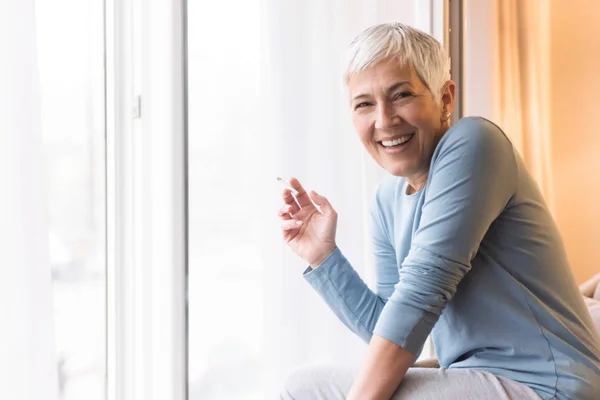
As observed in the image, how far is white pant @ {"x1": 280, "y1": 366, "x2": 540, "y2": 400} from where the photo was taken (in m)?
1.07

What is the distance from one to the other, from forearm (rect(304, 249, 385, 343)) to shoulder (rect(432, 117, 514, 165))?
31cm

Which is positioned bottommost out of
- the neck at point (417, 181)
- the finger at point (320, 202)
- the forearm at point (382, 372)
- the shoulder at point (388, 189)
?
the forearm at point (382, 372)

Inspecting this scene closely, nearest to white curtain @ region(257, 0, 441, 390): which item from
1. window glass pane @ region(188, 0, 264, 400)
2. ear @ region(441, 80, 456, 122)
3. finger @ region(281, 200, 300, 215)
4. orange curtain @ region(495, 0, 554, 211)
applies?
window glass pane @ region(188, 0, 264, 400)

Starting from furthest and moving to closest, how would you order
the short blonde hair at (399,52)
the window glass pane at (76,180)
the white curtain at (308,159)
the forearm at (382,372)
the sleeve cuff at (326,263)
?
the white curtain at (308,159), the window glass pane at (76,180), the sleeve cuff at (326,263), the short blonde hair at (399,52), the forearm at (382,372)

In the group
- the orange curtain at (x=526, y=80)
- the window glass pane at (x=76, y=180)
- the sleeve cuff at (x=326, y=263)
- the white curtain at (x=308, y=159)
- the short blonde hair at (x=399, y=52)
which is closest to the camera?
the short blonde hair at (x=399, y=52)

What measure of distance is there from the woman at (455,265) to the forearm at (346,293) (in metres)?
0.12

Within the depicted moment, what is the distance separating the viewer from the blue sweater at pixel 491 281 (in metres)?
1.07

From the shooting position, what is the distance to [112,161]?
1730 mm

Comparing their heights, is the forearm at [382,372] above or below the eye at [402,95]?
below

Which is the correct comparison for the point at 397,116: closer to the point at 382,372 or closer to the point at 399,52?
the point at 399,52

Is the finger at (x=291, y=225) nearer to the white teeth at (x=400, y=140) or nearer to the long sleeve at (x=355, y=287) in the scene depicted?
the long sleeve at (x=355, y=287)

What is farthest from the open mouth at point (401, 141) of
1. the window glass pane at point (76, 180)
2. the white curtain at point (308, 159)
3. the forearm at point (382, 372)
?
the window glass pane at point (76, 180)

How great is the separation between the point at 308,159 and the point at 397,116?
714 mm

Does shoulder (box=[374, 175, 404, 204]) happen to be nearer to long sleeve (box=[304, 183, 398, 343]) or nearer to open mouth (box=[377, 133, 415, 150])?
long sleeve (box=[304, 183, 398, 343])
